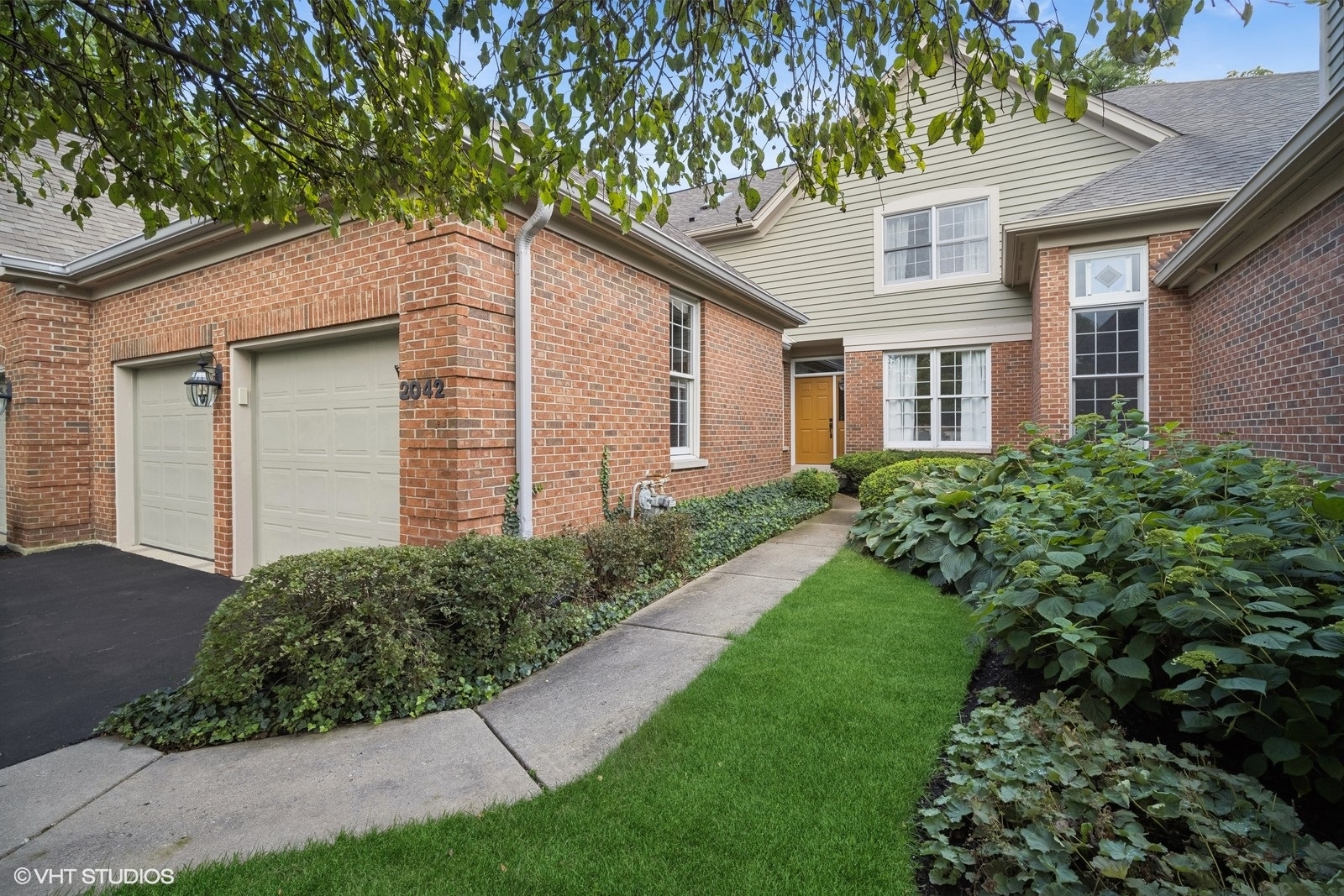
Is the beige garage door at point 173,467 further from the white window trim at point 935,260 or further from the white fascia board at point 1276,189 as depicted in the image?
the white window trim at point 935,260

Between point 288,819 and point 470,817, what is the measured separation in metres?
0.75

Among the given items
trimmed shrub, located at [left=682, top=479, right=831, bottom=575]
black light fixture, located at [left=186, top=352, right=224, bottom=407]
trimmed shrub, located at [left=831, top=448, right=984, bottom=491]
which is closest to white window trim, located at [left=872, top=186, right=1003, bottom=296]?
trimmed shrub, located at [left=831, top=448, right=984, bottom=491]

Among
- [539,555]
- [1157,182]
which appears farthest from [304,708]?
[1157,182]

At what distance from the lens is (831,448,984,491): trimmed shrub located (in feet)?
38.0

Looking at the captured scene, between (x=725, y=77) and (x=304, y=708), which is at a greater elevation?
(x=725, y=77)

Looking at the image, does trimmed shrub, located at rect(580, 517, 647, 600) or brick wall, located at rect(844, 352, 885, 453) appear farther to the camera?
brick wall, located at rect(844, 352, 885, 453)

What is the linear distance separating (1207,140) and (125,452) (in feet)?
54.5

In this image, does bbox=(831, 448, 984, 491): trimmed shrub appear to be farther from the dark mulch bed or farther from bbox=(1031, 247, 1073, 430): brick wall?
the dark mulch bed

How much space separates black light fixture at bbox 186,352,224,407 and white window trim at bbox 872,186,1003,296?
1124cm

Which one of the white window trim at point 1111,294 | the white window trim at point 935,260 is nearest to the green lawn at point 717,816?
the white window trim at point 1111,294

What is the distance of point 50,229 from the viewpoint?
29.2 ft

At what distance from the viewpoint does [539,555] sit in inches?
173

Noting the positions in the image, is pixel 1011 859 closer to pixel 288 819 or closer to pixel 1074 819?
pixel 1074 819

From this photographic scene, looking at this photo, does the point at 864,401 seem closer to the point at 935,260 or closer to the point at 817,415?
the point at 817,415
